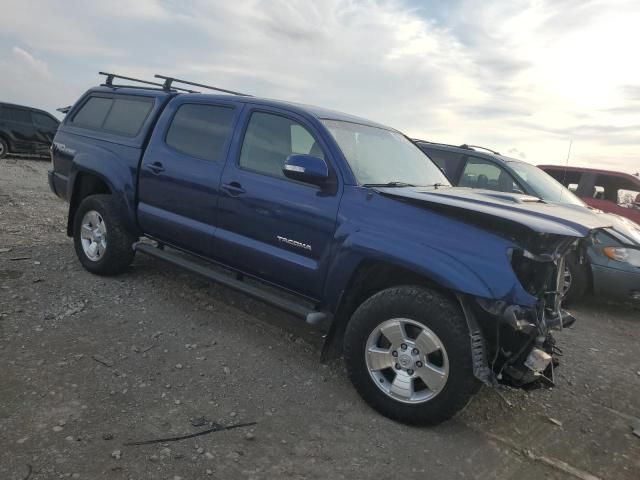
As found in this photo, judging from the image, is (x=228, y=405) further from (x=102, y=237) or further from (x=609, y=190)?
(x=609, y=190)

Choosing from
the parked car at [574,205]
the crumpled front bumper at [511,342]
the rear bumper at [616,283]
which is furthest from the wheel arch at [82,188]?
the rear bumper at [616,283]

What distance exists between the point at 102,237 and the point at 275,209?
7.57 ft

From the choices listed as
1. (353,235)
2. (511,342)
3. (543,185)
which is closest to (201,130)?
(353,235)

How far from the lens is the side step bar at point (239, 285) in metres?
3.46

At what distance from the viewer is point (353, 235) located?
3.24 metres

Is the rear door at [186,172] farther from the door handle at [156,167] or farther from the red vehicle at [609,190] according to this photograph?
the red vehicle at [609,190]

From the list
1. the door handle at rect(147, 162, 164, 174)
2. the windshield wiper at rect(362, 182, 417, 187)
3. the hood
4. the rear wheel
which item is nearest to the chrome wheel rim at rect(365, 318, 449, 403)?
the hood

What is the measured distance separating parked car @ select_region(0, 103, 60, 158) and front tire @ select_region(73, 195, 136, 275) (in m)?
12.2

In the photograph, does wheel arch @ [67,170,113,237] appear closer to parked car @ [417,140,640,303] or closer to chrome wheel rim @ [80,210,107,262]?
chrome wheel rim @ [80,210,107,262]

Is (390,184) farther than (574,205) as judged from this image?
No

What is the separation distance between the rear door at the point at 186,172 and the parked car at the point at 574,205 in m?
3.29

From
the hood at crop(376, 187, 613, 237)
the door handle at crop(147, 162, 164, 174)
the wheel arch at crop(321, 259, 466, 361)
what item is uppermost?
the hood at crop(376, 187, 613, 237)

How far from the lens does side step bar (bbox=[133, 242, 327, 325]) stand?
3455 mm

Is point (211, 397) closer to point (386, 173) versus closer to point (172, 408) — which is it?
point (172, 408)
